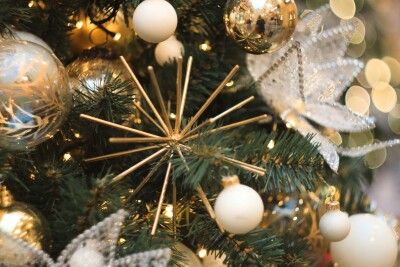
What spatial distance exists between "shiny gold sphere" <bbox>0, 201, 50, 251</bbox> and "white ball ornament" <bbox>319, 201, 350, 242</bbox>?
28 centimetres

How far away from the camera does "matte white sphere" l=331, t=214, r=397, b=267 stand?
0.63 metres

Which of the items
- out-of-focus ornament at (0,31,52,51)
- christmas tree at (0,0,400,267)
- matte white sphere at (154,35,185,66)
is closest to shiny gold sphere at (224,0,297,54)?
christmas tree at (0,0,400,267)

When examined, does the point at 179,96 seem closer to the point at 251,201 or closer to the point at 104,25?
the point at 251,201

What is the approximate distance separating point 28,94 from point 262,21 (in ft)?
0.82

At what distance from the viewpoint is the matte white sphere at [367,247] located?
63cm

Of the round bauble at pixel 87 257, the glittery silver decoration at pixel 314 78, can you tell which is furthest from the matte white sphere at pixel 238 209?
the glittery silver decoration at pixel 314 78

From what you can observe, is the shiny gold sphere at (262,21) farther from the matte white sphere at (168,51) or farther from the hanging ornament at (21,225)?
the hanging ornament at (21,225)

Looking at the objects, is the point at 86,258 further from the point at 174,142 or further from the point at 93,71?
the point at 93,71

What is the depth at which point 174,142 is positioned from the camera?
48 centimetres

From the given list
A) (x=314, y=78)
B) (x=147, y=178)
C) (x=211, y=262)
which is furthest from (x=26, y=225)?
(x=314, y=78)

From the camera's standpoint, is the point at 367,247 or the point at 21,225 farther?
the point at 367,247

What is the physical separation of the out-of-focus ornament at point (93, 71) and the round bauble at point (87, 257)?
18 centimetres

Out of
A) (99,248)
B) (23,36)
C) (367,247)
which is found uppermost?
(23,36)

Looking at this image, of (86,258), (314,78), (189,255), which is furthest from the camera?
(314,78)
